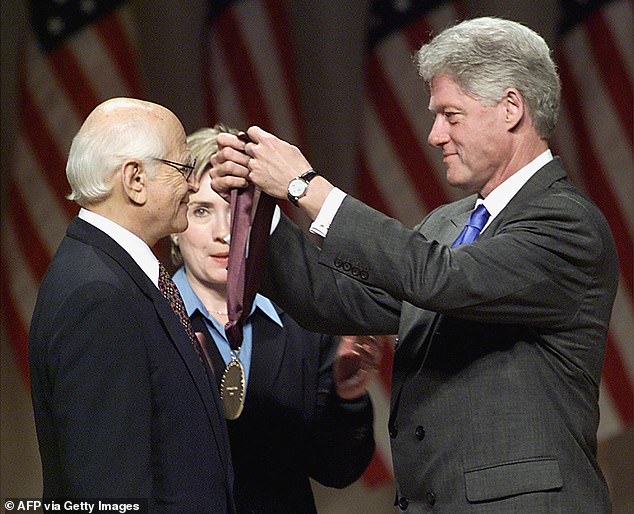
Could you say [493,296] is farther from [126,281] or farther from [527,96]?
[126,281]

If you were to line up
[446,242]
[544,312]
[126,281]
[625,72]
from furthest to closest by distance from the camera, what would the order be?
[625,72]
[446,242]
[544,312]
[126,281]

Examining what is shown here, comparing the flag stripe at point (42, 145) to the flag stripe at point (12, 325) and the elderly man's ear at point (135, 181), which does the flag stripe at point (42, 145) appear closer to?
the flag stripe at point (12, 325)

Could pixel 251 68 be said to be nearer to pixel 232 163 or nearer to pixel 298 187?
pixel 232 163

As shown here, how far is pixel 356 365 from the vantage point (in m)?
2.92

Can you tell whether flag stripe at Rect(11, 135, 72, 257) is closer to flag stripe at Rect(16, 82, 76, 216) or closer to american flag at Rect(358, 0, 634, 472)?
flag stripe at Rect(16, 82, 76, 216)

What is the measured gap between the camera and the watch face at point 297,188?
236 centimetres

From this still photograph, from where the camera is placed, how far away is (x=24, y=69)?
16.6 feet

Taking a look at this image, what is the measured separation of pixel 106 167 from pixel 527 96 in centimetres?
90

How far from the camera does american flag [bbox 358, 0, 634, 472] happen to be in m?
4.88

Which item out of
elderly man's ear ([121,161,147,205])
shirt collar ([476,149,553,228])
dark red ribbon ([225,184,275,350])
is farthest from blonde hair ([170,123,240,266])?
shirt collar ([476,149,553,228])

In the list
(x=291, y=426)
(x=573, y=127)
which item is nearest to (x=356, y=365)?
(x=291, y=426)

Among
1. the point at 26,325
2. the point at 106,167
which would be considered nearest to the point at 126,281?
the point at 106,167

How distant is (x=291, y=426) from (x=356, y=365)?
22cm

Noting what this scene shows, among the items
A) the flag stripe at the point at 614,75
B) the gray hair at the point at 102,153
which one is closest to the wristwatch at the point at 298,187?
the gray hair at the point at 102,153
